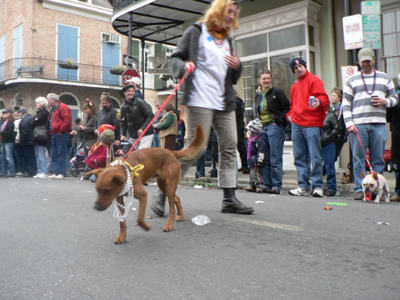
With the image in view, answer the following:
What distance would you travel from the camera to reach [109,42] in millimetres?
29578

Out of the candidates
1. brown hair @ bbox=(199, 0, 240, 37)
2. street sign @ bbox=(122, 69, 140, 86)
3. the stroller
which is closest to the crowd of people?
brown hair @ bbox=(199, 0, 240, 37)

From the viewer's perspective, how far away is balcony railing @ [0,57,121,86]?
2597 cm

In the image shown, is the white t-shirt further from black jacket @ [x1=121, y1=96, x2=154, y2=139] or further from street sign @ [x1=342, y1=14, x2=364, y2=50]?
street sign @ [x1=342, y1=14, x2=364, y2=50]

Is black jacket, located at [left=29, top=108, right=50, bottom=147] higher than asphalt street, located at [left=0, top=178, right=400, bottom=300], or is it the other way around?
black jacket, located at [left=29, top=108, right=50, bottom=147]

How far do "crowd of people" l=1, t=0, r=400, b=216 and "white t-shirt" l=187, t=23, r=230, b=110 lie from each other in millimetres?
10

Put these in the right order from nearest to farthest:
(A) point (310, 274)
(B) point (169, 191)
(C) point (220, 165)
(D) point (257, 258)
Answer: (A) point (310, 274), (D) point (257, 258), (B) point (169, 191), (C) point (220, 165)

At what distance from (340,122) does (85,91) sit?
2390cm

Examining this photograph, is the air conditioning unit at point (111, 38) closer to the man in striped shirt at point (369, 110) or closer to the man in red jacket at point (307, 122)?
the man in red jacket at point (307, 122)

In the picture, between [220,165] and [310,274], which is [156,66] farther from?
[310,274]

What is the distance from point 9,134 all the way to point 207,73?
8821mm

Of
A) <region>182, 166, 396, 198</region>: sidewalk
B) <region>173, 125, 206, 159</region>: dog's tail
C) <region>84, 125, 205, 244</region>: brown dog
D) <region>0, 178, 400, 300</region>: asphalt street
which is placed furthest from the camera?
<region>182, 166, 396, 198</region>: sidewalk

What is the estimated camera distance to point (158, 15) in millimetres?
13250

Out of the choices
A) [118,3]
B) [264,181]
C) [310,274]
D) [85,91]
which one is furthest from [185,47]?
[85,91]

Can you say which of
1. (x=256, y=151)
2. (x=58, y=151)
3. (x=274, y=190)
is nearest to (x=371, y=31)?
(x=256, y=151)
